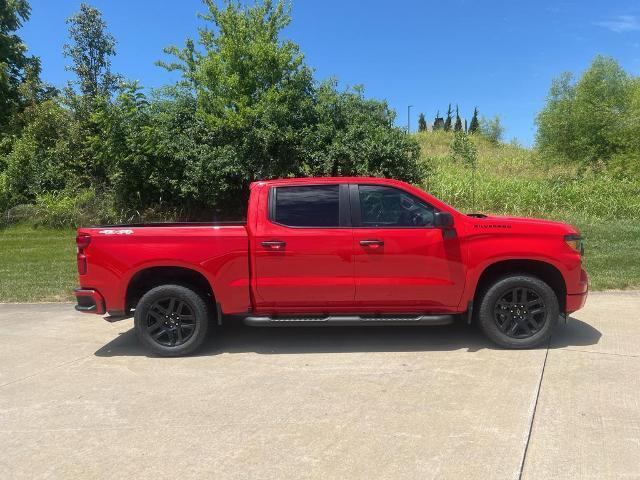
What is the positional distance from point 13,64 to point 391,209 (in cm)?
3929

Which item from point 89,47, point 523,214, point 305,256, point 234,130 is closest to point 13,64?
point 89,47

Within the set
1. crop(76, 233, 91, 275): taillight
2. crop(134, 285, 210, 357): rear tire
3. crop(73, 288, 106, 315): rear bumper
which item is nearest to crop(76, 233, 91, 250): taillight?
crop(76, 233, 91, 275): taillight

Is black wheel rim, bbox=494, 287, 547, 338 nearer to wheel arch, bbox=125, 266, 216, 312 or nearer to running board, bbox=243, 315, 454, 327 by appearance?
running board, bbox=243, 315, 454, 327

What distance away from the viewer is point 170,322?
5.71m

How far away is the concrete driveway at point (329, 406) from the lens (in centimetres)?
341

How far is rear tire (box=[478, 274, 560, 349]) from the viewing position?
5.52m

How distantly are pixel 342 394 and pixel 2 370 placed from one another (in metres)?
3.54

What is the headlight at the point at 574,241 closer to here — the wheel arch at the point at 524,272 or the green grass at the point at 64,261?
the wheel arch at the point at 524,272

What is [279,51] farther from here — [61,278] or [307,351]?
[307,351]

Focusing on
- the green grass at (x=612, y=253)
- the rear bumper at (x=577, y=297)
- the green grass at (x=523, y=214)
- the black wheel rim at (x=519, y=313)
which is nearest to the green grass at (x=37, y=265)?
the green grass at (x=523, y=214)

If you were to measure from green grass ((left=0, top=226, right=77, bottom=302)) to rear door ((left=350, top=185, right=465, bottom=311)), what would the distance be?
569 cm

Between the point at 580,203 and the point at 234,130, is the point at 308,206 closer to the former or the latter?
the point at 234,130

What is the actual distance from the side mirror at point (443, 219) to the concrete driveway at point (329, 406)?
135 centimetres

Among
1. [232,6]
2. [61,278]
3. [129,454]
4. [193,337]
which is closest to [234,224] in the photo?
[193,337]
